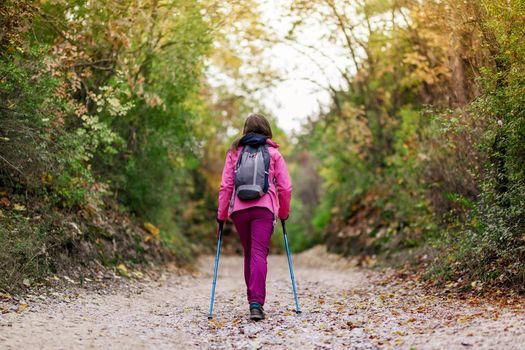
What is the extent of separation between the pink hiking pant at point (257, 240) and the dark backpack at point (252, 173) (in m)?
0.20

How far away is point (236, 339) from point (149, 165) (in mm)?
7947

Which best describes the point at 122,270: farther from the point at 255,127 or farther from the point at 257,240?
the point at 255,127

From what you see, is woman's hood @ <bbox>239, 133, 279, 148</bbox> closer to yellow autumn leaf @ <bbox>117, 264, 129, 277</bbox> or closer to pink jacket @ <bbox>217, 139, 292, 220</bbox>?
pink jacket @ <bbox>217, 139, 292, 220</bbox>

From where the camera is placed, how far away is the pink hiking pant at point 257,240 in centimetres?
667

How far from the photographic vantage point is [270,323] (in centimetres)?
648

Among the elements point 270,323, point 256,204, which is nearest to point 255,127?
point 256,204

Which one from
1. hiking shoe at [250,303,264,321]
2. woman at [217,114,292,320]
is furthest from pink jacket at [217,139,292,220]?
hiking shoe at [250,303,264,321]

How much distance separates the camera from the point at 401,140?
14.0m

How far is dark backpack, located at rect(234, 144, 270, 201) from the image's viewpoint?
669cm

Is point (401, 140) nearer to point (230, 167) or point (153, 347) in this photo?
point (230, 167)

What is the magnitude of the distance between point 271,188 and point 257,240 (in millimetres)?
592

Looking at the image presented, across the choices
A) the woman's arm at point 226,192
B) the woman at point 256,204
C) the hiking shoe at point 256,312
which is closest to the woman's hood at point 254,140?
the woman at point 256,204

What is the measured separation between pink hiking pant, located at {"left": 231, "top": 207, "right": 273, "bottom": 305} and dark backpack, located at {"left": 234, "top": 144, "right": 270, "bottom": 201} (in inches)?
7.9

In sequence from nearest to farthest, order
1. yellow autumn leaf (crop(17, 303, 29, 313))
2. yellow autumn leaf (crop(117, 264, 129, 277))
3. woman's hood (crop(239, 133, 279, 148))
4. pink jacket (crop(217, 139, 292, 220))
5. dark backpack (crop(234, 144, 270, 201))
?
yellow autumn leaf (crop(17, 303, 29, 313))
dark backpack (crop(234, 144, 270, 201))
pink jacket (crop(217, 139, 292, 220))
woman's hood (crop(239, 133, 279, 148))
yellow autumn leaf (crop(117, 264, 129, 277))
